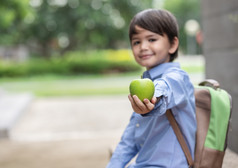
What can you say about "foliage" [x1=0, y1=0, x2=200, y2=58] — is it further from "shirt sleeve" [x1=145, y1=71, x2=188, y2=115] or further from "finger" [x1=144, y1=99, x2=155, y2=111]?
"finger" [x1=144, y1=99, x2=155, y2=111]

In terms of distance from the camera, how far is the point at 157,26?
6.14ft

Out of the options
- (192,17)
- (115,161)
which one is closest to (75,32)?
(115,161)

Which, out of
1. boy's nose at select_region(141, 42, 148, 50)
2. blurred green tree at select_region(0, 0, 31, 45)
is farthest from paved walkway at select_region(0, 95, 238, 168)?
blurred green tree at select_region(0, 0, 31, 45)

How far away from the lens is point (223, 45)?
10.6 ft

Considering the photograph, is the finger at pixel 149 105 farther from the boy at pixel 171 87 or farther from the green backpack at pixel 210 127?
the green backpack at pixel 210 127

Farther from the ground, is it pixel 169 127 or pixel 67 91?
pixel 169 127

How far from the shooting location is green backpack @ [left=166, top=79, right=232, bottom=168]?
1907mm

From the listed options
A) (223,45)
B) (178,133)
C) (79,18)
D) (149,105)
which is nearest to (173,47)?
(178,133)

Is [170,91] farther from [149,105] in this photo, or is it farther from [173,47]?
[173,47]

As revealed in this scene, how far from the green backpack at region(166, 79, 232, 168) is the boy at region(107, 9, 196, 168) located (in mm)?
67

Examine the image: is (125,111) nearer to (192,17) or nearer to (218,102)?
(218,102)

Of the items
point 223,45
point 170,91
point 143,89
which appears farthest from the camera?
point 223,45

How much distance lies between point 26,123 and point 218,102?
21.0 ft

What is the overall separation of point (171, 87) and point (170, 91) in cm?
5
